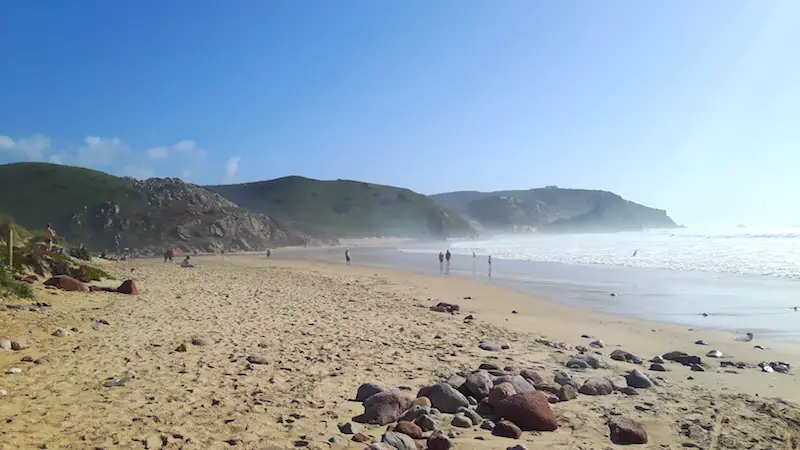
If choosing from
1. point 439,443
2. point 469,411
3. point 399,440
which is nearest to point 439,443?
point 439,443

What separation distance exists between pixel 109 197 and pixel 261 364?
252 feet

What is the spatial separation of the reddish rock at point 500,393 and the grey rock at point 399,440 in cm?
164

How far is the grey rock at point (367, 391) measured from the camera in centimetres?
708

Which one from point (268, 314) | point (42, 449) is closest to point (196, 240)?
point (268, 314)

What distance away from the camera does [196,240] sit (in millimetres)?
65875

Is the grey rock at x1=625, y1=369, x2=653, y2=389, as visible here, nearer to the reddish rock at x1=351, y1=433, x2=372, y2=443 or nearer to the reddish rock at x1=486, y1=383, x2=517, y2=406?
the reddish rock at x1=486, y1=383, x2=517, y2=406

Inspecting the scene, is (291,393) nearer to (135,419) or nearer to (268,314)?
(135,419)

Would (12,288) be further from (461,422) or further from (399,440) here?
(461,422)

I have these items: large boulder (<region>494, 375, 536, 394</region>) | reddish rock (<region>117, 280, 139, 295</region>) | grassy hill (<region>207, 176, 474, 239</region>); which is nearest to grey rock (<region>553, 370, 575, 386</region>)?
large boulder (<region>494, 375, 536, 394</region>)

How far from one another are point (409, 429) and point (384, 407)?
618 millimetres

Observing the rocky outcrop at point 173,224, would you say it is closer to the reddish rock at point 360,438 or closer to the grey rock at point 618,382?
the grey rock at point 618,382

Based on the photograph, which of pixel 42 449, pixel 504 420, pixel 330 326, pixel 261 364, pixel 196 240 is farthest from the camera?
pixel 196 240

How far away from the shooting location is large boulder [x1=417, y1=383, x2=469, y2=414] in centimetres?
671

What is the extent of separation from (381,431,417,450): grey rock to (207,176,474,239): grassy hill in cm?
11329
